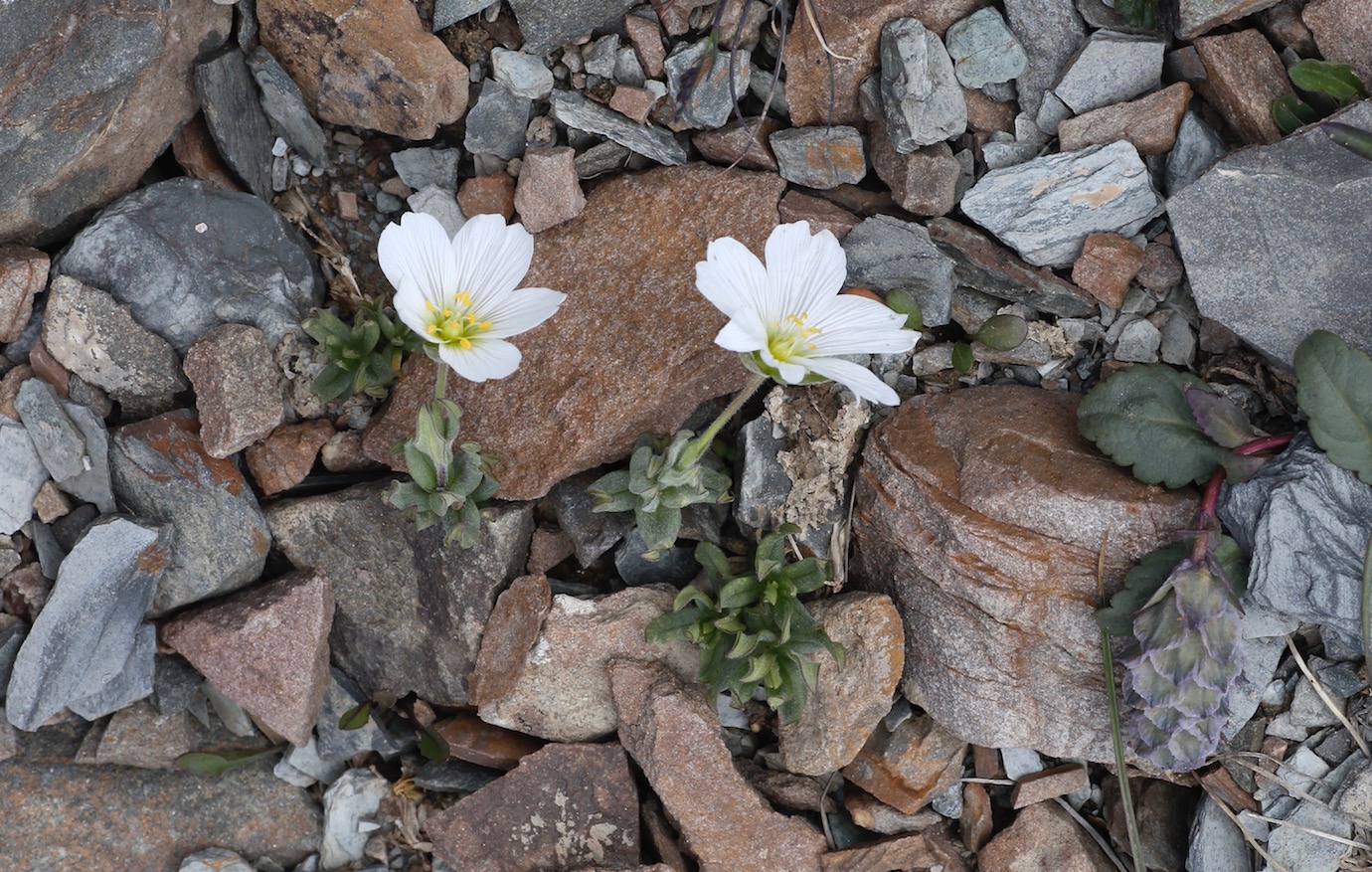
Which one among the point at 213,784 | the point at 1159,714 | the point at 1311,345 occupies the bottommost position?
the point at 213,784

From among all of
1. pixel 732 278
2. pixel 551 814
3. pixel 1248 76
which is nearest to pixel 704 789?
pixel 551 814

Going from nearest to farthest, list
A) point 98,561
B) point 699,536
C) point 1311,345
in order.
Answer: point 1311,345 → point 98,561 → point 699,536

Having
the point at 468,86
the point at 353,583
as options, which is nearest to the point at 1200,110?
the point at 468,86

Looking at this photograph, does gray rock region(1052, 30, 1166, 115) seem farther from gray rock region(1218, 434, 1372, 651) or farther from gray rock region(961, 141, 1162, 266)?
gray rock region(1218, 434, 1372, 651)

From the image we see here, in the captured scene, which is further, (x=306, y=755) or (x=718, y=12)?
(x=306, y=755)

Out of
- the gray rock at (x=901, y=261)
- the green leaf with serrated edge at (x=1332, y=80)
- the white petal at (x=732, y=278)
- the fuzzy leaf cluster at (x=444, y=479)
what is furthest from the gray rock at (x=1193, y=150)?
the fuzzy leaf cluster at (x=444, y=479)

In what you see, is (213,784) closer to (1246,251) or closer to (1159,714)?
(1159,714)

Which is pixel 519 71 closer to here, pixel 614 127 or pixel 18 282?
pixel 614 127
